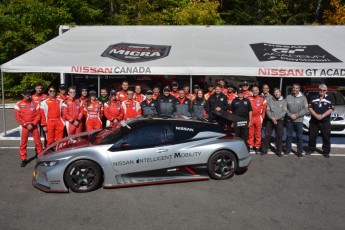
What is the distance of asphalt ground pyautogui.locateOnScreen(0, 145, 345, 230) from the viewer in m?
5.04

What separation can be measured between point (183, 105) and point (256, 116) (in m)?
2.00

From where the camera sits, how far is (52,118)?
331 inches

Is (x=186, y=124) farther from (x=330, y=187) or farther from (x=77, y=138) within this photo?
(x=330, y=187)

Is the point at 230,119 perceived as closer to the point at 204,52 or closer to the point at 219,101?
the point at 219,101

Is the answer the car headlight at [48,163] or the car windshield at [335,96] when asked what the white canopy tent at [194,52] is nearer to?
the car windshield at [335,96]

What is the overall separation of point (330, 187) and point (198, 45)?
296 inches

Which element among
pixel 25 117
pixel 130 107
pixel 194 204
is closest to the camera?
pixel 194 204

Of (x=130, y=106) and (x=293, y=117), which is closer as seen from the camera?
(x=293, y=117)

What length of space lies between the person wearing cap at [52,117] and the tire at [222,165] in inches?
160

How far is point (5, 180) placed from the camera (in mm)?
6855

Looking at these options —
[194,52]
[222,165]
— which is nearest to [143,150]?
[222,165]

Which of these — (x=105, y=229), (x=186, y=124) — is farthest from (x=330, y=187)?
(x=105, y=229)

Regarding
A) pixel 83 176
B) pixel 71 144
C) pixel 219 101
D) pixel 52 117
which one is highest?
pixel 219 101

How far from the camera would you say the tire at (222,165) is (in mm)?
6746
